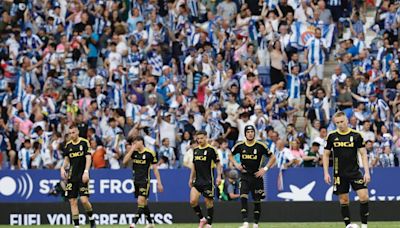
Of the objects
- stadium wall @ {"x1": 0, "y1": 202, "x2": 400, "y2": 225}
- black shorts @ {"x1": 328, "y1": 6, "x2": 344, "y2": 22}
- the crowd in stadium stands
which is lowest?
stadium wall @ {"x1": 0, "y1": 202, "x2": 400, "y2": 225}

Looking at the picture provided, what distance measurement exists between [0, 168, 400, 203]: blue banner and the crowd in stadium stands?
35 cm

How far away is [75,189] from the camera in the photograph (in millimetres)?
24328

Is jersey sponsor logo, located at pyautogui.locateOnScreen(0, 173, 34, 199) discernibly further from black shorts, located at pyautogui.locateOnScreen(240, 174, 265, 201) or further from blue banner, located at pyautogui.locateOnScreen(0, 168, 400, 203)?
black shorts, located at pyautogui.locateOnScreen(240, 174, 265, 201)

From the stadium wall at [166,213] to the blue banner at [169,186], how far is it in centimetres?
102

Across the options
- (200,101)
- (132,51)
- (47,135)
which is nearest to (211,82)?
(200,101)

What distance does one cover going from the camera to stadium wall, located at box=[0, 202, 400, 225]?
95.2ft

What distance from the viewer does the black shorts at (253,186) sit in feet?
79.6

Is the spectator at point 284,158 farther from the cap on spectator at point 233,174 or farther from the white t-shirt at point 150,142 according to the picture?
the white t-shirt at point 150,142

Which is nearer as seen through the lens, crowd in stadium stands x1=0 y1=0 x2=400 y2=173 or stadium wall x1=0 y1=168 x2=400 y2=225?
stadium wall x1=0 y1=168 x2=400 y2=225

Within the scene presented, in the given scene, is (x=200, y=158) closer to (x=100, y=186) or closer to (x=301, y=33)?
(x=100, y=186)

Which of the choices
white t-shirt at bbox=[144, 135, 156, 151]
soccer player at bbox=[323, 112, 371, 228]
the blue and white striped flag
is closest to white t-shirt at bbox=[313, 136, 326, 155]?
the blue and white striped flag

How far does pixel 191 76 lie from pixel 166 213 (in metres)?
5.55

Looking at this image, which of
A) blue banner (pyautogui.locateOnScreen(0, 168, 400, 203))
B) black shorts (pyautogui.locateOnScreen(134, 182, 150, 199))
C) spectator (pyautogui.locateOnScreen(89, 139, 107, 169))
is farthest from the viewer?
spectator (pyautogui.locateOnScreen(89, 139, 107, 169))

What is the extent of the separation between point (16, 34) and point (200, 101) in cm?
617
